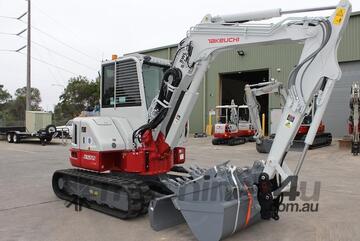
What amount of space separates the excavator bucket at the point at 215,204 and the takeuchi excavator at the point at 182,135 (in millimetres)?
14

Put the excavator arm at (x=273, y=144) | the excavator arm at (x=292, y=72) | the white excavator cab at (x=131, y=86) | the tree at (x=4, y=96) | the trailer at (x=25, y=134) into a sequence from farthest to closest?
the tree at (x=4, y=96)
the trailer at (x=25, y=134)
the white excavator cab at (x=131, y=86)
the excavator arm at (x=292, y=72)
the excavator arm at (x=273, y=144)

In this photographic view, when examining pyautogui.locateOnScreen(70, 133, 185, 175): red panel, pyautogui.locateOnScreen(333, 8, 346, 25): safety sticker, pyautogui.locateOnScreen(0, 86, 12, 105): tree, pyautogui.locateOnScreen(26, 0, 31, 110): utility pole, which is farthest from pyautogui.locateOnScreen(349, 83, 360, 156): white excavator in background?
pyautogui.locateOnScreen(0, 86, 12, 105): tree

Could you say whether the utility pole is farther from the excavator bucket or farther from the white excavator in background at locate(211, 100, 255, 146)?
the excavator bucket

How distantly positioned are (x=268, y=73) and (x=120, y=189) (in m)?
23.4

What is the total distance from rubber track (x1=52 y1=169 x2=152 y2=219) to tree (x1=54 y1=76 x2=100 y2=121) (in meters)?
47.0

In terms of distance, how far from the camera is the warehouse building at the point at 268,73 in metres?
24.2

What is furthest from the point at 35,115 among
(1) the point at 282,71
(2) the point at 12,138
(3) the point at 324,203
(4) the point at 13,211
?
(3) the point at 324,203

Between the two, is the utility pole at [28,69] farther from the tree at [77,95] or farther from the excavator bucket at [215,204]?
the excavator bucket at [215,204]

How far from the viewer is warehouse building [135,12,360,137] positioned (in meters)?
24.2

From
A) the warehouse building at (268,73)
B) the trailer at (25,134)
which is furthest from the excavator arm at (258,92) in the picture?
the trailer at (25,134)

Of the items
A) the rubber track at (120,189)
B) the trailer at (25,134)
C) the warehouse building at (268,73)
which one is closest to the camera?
the rubber track at (120,189)

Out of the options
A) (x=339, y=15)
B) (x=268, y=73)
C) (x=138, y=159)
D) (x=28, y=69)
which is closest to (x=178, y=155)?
(x=138, y=159)

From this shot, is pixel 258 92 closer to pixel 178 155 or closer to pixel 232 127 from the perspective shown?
pixel 232 127

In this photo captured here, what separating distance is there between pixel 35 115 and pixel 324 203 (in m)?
22.3
